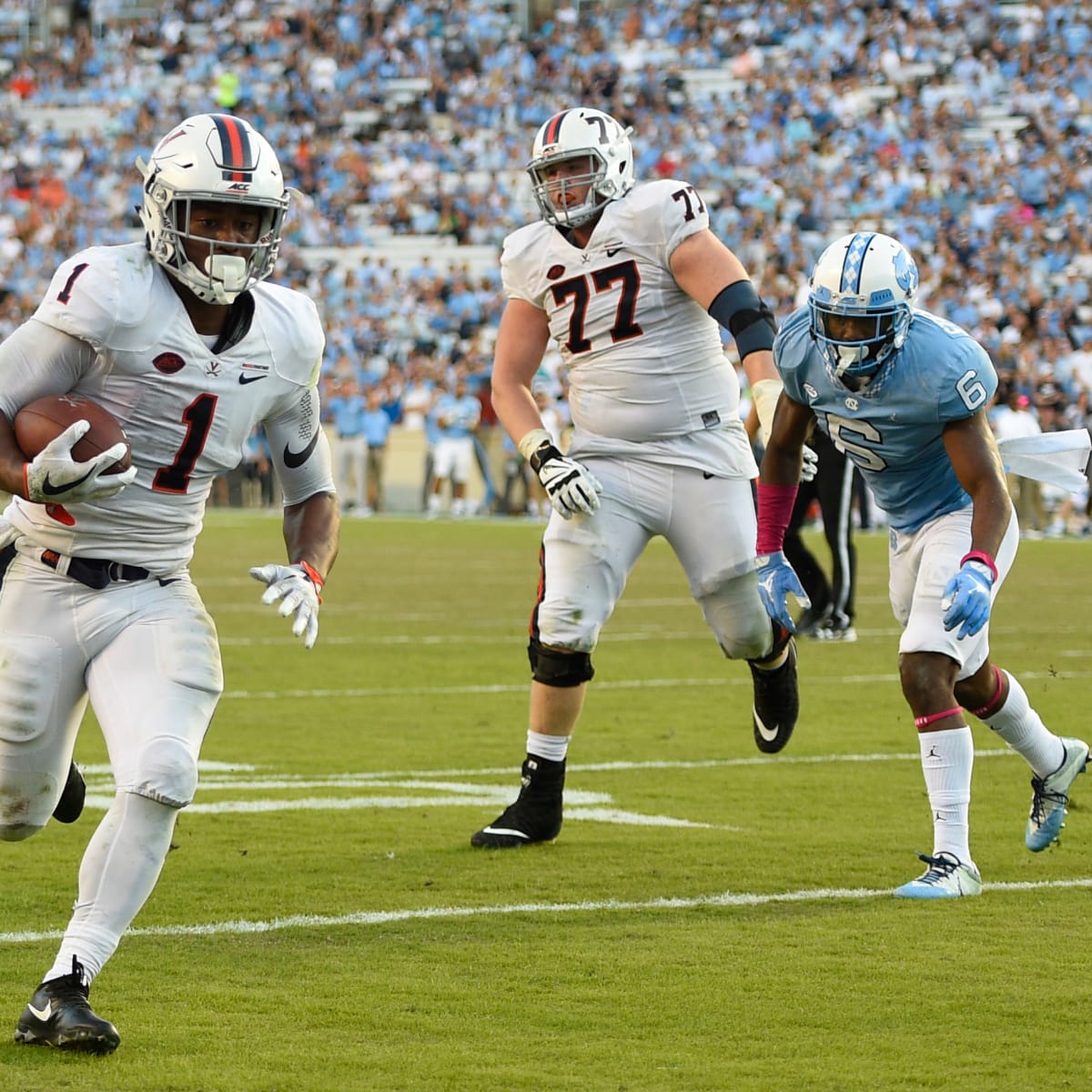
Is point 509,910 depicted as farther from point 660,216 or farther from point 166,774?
point 660,216

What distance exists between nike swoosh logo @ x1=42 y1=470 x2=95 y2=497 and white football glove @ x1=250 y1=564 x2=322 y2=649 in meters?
0.38

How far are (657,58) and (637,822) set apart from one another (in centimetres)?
2448

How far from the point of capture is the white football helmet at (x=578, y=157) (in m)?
5.77

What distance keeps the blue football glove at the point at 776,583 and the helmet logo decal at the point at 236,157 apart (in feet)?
6.91

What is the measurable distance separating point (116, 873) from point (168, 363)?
0.96 m

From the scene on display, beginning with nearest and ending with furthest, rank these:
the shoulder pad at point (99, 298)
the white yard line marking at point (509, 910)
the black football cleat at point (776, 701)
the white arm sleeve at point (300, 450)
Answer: the shoulder pad at point (99, 298)
the white arm sleeve at point (300, 450)
the white yard line marking at point (509, 910)
the black football cleat at point (776, 701)

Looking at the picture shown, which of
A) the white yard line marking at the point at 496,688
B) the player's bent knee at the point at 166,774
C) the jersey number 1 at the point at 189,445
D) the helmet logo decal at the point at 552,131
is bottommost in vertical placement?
the white yard line marking at the point at 496,688

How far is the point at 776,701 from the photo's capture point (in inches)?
243

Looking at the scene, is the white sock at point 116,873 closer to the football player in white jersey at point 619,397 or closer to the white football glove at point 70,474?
the white football glove at point 70,474

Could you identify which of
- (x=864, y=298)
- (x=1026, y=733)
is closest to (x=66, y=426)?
(x=864, y=298)

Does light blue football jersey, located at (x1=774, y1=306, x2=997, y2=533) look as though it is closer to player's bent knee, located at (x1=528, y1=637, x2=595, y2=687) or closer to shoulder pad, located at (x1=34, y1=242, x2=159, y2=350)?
player's bent knee, located at (x1=528, y1=637, x2=595, y2=687)

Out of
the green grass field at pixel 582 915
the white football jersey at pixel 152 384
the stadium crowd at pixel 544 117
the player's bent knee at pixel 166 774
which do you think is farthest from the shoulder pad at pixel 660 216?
the stadium crowd at pixel 544 117

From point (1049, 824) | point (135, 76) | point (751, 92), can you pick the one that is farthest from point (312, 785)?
point (135, 76)

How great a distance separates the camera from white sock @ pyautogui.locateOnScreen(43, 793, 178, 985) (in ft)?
11.8
